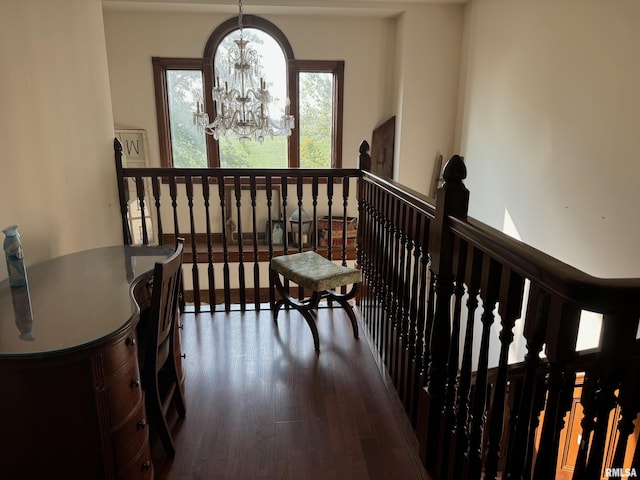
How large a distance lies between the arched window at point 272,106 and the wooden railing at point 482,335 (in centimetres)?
294

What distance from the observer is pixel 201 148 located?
5723 millimetres

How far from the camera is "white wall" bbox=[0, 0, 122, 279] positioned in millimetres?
1846

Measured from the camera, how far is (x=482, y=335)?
3.84ft

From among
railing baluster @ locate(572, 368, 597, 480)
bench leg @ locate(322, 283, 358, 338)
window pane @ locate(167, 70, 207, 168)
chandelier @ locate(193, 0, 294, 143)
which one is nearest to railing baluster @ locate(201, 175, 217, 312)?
bench leg @ locate(322, 283, 358, 338)

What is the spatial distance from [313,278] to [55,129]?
5.11 ft

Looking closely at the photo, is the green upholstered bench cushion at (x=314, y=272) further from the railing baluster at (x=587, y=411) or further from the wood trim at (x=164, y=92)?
the wood trim at (x=164, y=92)

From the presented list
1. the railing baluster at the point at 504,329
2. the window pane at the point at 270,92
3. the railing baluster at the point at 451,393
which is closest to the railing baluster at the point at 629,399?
the railing baluster at the point at 504,329

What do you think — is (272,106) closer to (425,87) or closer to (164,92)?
(164,92)

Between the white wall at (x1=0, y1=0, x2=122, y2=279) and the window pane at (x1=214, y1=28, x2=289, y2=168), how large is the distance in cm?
266

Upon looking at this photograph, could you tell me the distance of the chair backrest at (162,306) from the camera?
1474mm

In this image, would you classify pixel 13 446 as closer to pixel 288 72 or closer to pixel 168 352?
pixel 168 352

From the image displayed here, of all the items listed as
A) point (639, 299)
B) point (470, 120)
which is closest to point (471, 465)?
point (639, 299)

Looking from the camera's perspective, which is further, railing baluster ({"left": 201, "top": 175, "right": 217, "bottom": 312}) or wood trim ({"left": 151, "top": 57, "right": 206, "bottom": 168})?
wood trim ({"left": 151, "top": 57, "right": 206, "bottom": 168})

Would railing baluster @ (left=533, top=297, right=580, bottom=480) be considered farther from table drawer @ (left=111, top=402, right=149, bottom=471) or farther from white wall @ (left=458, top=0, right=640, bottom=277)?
white wall @ (left=458, top=0, right=640, bottom=277)
